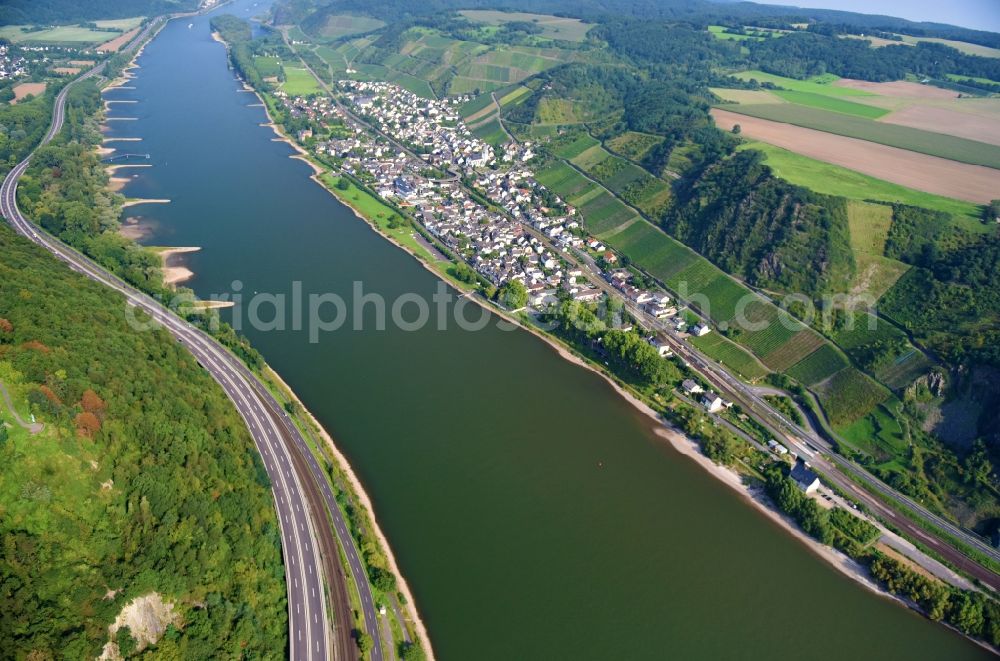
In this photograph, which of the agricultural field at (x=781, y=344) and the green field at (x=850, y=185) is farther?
the green field at (x=850, y=185)

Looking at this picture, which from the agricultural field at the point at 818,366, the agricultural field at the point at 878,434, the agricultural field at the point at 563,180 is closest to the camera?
the agricultural field at the point at 878,434

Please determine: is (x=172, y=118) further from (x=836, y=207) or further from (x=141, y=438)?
(x=836, y=207)

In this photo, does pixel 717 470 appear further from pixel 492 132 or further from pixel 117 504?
pixel 492 132

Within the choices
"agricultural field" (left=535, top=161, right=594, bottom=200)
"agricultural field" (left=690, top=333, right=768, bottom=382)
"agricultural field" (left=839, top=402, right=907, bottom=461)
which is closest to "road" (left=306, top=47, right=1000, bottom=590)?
"agricultural field" (left=690, top=333, right=768, bottom=382)

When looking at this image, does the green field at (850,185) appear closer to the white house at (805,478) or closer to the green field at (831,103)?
the green field at (831,103)

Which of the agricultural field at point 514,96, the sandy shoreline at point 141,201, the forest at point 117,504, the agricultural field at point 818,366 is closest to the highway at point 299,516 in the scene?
the forest at point 117,504

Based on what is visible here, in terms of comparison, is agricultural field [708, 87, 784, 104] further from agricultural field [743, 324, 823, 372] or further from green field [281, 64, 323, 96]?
green field [281, 64, 323, 96]
